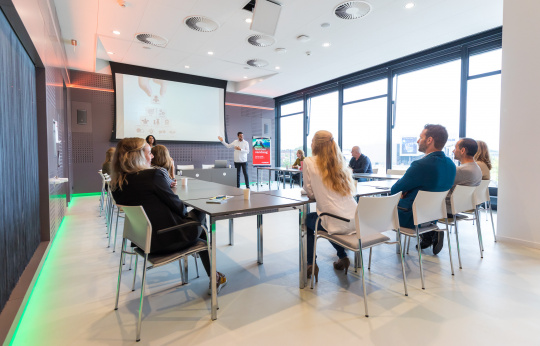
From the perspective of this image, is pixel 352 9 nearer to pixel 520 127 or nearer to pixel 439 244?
pixel 520 127

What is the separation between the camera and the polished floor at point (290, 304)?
68.5 inches

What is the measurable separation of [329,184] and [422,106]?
5.49m

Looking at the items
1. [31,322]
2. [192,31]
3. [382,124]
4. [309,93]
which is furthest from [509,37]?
[309,93]

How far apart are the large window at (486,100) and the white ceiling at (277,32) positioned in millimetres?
636

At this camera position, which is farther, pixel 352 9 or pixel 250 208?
pixel 352 9

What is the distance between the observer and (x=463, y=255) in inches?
122

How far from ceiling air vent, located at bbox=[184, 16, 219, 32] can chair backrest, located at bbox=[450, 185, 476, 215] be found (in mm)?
4542

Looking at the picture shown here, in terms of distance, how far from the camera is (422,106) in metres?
6.53

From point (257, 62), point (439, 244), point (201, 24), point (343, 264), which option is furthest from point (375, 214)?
point (257, 62)

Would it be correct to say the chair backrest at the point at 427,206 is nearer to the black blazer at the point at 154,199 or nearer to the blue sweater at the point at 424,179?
the blue sweater at the point at 424,179

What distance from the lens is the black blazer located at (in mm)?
1974

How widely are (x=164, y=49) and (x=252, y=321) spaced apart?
20.5 ft

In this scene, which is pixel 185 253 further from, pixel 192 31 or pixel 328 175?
pixel 192 31

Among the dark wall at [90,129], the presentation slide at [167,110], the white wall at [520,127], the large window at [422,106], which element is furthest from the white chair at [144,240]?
the presentation slide at [167,110]
